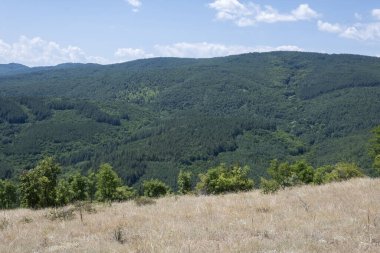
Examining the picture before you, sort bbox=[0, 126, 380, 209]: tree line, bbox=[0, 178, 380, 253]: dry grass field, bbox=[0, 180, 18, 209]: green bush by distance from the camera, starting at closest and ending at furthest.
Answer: bbox=[0, 178, 380, 253]: dry grass field < bbox=[0, 126, 380, 209]: tree line < bbox=[0, 180, 18, 209]: green bush

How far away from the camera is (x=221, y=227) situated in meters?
10.1

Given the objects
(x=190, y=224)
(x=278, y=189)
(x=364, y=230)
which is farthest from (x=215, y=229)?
(x=278, y=189)

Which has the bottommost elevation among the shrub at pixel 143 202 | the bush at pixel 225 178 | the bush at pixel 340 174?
the bush at pixel 225 178

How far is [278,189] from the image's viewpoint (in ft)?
58.0

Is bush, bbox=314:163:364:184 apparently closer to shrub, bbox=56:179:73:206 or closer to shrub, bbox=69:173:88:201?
shrub, bbox=56:179:73:206

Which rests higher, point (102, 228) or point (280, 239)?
point (280, 239)

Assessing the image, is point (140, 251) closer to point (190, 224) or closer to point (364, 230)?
point (190, 224)

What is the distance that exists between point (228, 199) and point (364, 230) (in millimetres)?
6685

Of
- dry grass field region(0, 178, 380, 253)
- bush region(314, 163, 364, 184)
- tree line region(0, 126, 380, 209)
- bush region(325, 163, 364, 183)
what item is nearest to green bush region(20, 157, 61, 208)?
dry grass field region(0, 178, 380, 253)

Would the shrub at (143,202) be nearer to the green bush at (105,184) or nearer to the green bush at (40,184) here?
the green bush at (40,184)

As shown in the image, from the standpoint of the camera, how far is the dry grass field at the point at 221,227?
811 cm

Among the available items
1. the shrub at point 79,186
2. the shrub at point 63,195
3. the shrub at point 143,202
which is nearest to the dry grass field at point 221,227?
the shrub at point 143,202

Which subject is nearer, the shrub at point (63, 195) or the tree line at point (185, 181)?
the shrub at point (63, 195)

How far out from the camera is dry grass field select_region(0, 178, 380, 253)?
26.6 feet
